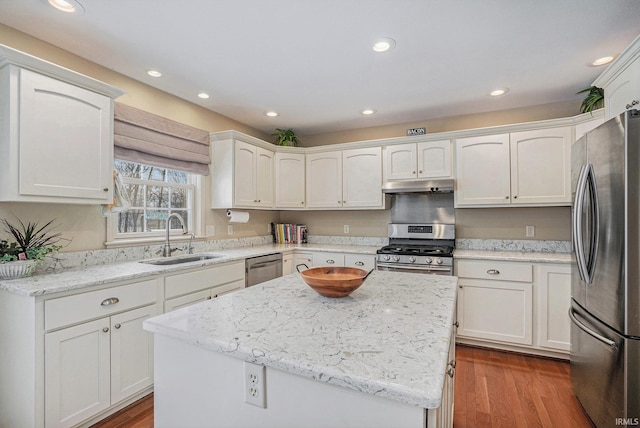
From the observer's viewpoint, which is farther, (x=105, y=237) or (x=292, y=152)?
(x=292, y=152)

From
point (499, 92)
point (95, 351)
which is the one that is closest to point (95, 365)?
point (95, 351)

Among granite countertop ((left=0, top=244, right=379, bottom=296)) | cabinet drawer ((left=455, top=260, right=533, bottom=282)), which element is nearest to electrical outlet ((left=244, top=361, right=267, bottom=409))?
granite countertop ((left=0, top=244, right=379, bottom=296))

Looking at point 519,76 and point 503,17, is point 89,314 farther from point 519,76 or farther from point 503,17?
point 519,76

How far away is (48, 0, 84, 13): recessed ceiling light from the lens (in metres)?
1.74

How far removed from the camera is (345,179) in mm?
3918

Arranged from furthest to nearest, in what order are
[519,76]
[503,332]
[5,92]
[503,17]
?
[503,332] → [519,76] → [503,17] → [5,92]

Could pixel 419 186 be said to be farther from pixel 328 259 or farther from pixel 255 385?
pixel 255 385

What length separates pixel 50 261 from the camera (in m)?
2.11

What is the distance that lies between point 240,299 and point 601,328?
2038 millimetres

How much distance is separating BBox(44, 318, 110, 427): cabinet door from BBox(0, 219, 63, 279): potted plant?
1.52 ft

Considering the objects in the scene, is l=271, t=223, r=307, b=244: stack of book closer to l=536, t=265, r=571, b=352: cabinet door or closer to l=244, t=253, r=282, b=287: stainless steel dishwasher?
l=244, t=253, r=282, b=287: stainless steel dishwasher

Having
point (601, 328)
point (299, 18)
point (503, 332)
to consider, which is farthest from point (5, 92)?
point (503, 332)

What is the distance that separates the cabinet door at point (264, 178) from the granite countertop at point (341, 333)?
2.31 metres

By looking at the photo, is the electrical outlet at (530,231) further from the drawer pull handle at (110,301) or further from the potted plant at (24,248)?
the potted plant at (24,248)
